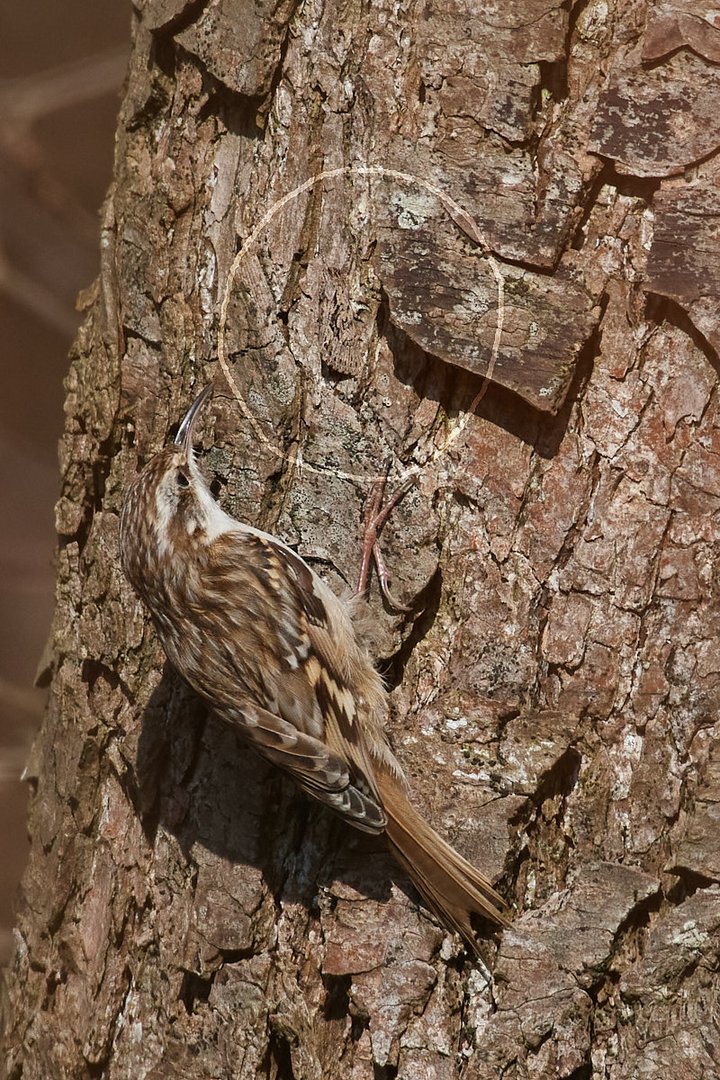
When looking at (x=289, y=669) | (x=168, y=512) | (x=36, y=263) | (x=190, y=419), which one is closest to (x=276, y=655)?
(x=289, y=669)

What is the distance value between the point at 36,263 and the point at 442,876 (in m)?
2.99

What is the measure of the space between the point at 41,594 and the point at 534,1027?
308cm

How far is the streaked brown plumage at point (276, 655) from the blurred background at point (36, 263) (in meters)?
1.75

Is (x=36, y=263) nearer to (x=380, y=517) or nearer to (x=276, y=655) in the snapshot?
(x=276, y=655)

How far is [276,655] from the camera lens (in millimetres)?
2141

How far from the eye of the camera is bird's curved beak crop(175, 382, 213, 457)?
2006mm

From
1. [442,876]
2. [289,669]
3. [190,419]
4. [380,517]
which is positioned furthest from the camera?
[289,669]

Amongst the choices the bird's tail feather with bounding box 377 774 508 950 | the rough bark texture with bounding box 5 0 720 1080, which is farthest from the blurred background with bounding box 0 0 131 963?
the bird's tail feather with bounding box 377 774 508 950

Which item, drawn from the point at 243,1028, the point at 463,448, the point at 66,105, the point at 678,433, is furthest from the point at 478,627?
the point at 66,105

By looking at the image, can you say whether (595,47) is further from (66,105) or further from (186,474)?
(66,105)

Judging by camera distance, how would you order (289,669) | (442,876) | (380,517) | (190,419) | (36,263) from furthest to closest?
(36,263) → (289,669) → (190,419) → (380,517) → (442,876)

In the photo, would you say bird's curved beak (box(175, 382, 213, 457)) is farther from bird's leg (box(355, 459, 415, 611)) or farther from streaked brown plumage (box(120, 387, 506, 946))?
bird's leg (box(355, 459, 415, 611))

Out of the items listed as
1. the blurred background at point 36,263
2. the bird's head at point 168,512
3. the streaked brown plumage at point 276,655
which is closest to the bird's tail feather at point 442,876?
the streaked brown plumage at point 276,655

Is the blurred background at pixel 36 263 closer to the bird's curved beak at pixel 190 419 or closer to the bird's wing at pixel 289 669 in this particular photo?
the bird's wing at pixel 289 669
